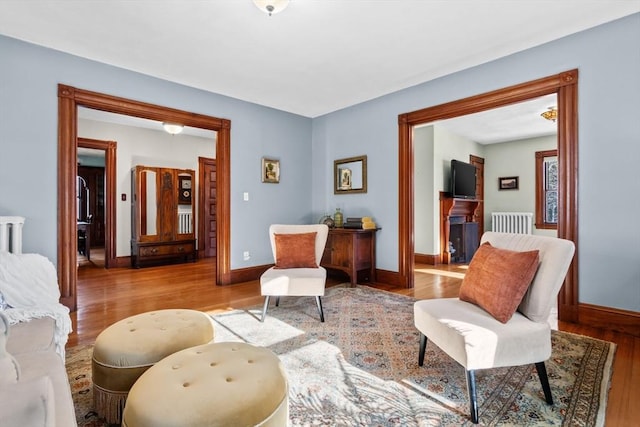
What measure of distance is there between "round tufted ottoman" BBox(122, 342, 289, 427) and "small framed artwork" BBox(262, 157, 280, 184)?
11.4 ft

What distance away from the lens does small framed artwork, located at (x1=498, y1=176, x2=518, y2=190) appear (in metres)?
6.86

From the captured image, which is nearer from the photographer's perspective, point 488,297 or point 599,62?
point 488,297

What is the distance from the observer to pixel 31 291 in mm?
1881

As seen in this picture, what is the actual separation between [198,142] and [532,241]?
20.2 ft

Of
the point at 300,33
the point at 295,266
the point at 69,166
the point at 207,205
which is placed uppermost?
the point at 300,33

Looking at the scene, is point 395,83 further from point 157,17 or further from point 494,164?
point 494,164

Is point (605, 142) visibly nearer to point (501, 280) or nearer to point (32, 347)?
point (501, 280)

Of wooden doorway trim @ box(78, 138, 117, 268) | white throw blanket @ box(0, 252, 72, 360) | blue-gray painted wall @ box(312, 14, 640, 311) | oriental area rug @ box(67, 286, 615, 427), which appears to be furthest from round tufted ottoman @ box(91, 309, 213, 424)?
wooden doorway trim @ box(78, 138, 117, 268)

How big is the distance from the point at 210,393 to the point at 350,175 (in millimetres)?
3871

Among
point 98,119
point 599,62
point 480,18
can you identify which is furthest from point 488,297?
point 98,119

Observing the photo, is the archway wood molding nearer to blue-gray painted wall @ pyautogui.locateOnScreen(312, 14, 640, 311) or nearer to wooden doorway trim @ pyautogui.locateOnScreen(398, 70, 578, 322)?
blue-gray painted wall @ pyautogui.locateOnScreen(312, 14, 640, 311)

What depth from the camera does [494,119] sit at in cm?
520

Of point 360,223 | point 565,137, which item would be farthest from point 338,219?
point 565,137

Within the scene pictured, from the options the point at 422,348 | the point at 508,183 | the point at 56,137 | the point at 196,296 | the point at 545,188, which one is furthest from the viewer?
the point at 508,183
